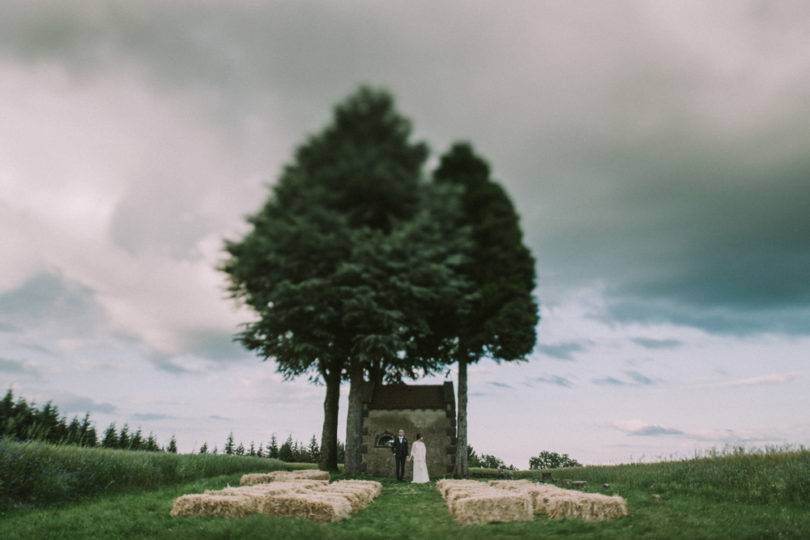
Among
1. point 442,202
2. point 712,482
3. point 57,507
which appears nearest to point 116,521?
point 57,507

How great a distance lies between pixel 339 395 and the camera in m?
29.1

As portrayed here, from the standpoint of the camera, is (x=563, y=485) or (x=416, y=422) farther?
(x=416, y=422)

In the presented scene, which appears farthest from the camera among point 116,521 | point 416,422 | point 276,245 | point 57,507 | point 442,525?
point 416,422

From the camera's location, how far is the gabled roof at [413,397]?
27.4m

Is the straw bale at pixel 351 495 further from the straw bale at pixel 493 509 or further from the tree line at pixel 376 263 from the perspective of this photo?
the tree line at pixel 376 263

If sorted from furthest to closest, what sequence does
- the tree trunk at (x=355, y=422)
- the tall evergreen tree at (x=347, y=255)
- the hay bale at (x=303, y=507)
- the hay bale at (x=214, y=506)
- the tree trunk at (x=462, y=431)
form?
the tree trunk at (x=355, y=422) → the tree trunk at (x=462, y=431) → the tall evergreen tree at (x=347, y=255) → the hay bale at (x=214, y=506) → the hay bale at (x=303, y=507)

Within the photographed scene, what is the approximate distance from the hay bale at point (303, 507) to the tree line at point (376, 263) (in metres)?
9.62

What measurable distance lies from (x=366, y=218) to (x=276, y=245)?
4.46m

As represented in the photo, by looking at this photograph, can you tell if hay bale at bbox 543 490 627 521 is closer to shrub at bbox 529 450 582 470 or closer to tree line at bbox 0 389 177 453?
tree line at bbox 0 389 177 453

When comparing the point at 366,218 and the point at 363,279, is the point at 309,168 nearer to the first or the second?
the point at 366,218

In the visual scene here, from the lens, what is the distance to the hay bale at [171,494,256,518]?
1141cm

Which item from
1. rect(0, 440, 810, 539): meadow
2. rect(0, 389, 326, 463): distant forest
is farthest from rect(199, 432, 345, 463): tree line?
rect(0, 440, 810, 539): meadow

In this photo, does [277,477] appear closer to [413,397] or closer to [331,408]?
[331,408]

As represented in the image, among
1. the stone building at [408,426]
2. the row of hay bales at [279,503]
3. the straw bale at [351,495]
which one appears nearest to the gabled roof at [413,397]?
the stone building at [408,426]
